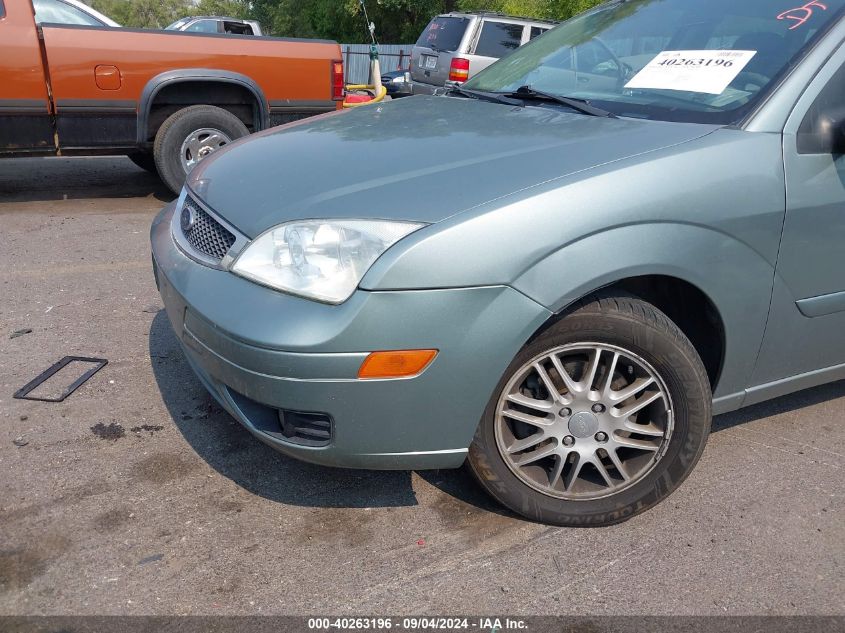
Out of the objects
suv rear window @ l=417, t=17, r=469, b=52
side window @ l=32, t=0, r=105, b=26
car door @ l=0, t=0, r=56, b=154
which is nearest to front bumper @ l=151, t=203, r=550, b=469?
car door @ l=0, t=0, r=56, b=154

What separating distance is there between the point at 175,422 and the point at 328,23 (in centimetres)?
3784

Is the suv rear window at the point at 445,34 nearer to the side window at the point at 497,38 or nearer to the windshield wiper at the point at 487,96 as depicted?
the side window at the point at 497,38

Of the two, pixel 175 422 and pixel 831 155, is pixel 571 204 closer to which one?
pixel 831 155

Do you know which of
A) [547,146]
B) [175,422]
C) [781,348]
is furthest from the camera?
[175,422]

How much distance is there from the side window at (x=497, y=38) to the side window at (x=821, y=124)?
1088 centimetres

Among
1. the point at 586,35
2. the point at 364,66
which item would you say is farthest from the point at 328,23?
the point at 586,35

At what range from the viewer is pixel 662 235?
2.17 metres

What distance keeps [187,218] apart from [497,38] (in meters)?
11.3

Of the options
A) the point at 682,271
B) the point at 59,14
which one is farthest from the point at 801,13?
the point at 59,14

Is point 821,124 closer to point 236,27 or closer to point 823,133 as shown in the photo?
point 823,133

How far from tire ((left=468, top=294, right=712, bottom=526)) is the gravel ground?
0.47 feet

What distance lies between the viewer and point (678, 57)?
2.82m

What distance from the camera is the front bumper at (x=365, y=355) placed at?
199cm

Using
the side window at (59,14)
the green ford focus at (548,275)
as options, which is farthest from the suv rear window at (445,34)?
the green ford focus at (548,275)
